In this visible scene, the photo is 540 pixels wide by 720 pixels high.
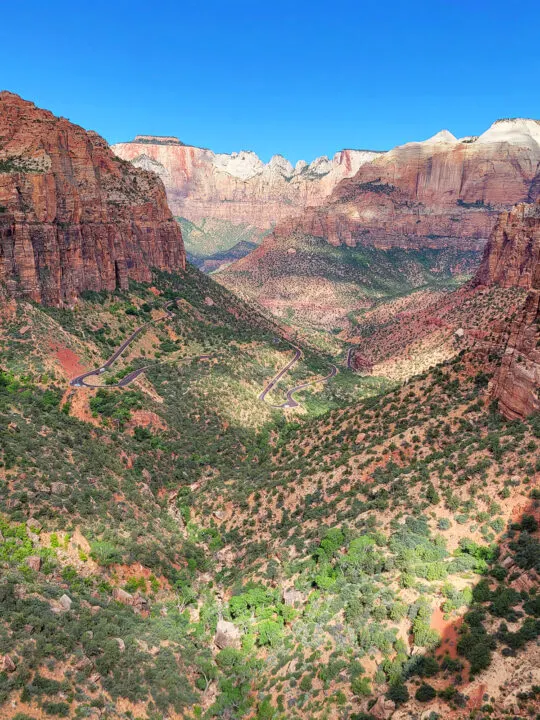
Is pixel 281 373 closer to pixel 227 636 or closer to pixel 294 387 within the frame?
pixel 294 387

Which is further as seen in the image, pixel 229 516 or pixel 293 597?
pixel 229 516

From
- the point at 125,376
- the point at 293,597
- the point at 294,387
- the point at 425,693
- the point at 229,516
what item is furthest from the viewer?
the point at 294,387

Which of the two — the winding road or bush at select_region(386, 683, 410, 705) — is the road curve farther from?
bush at select_region(386, 683, 410, 705)

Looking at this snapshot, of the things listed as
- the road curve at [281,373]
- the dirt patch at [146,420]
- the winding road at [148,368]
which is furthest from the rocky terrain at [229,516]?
the road curve at [281,373]

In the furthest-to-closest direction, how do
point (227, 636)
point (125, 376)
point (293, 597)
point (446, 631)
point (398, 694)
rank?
1. point (125, 376)
2. point (293, 597)
3. point (227, 636)
4. point (446, 631)
5. point (398, 694)

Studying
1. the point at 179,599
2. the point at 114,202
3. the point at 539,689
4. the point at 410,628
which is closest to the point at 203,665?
the point at 179,599

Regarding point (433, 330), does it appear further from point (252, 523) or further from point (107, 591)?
point (107, 591)

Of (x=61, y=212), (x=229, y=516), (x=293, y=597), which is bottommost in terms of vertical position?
(x=229, y=516)

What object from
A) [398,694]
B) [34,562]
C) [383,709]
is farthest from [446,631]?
[34,562]
